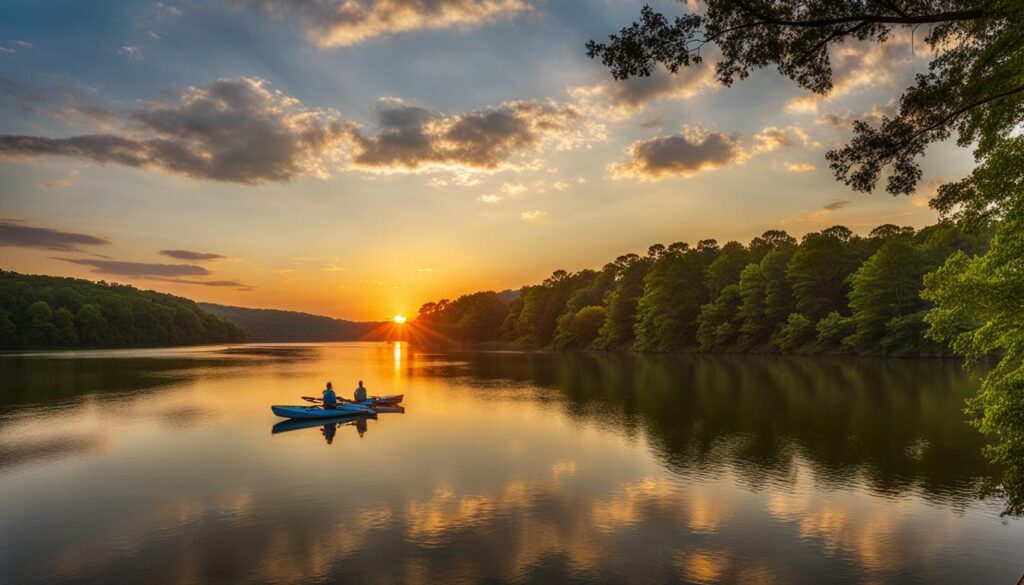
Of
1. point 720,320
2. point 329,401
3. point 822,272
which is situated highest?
point 822,272

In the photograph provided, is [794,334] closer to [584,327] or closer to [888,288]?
[888,288]

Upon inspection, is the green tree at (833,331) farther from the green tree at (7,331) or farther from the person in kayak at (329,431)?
the green tree at (7,331)

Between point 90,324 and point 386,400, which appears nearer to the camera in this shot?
point 386,400

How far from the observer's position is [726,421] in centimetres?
3291

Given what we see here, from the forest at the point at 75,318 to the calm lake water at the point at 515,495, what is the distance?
13847cm

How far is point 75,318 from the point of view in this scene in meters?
158

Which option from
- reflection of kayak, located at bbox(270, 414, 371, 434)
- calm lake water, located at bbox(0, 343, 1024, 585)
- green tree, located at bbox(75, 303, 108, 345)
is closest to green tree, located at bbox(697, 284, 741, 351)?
calm lake water, located at bbox(0, 343, 1024, 585)

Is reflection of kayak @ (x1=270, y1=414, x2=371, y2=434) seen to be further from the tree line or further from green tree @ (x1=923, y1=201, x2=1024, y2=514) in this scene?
the tree line

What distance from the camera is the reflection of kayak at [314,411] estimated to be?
35500 mm

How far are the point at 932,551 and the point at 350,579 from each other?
14100mm

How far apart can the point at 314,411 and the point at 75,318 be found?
162495 mm

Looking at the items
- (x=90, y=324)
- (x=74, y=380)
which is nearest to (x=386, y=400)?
(x=74, y=380)

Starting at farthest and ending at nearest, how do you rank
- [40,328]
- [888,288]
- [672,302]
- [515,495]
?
[40,328], [672,302], [888,288], [515,495]

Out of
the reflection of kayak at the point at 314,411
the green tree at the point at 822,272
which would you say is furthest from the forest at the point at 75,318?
the green tree at the point at 822,272
